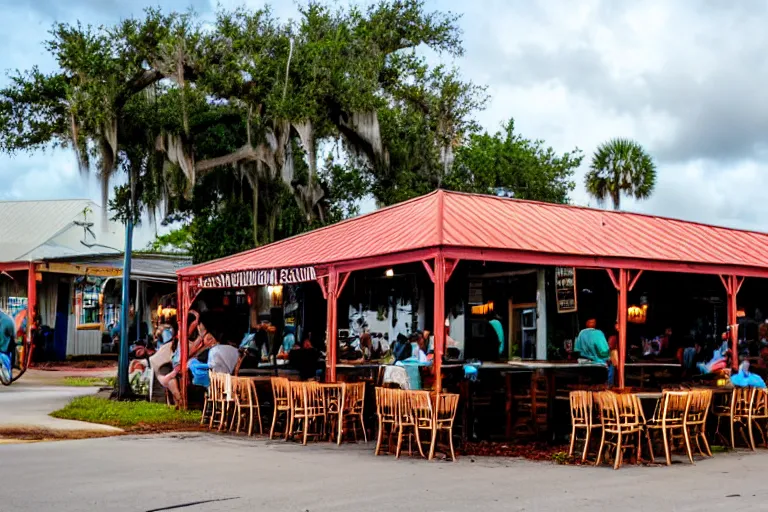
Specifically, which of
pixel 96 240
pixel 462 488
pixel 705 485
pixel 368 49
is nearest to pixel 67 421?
pixel 462 488

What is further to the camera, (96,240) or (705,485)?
(96,240)

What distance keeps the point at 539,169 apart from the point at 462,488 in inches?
969

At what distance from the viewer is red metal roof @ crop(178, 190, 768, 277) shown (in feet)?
43.3

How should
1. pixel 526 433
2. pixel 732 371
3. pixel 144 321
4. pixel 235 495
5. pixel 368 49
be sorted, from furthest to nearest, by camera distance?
1. pixel 144 321
2. pixel 368 49
3. pixel 732 371
4. pixel 526 433
5. pixel 235 495

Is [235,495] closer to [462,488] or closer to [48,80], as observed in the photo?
[462,488]

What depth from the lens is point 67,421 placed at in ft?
50.3

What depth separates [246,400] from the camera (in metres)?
14.4

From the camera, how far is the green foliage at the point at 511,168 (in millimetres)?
30734

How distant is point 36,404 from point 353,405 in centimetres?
782

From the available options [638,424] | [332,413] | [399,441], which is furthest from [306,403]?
[638,424]

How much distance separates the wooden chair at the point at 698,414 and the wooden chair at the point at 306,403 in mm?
4811

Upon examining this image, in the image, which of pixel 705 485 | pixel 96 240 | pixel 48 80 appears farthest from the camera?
pixel 96 240

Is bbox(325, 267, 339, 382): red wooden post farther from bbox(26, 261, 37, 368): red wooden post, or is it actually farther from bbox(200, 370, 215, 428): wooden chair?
bbox(26, 261, 37, 368): red wooden post

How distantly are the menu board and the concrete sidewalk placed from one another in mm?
10473
